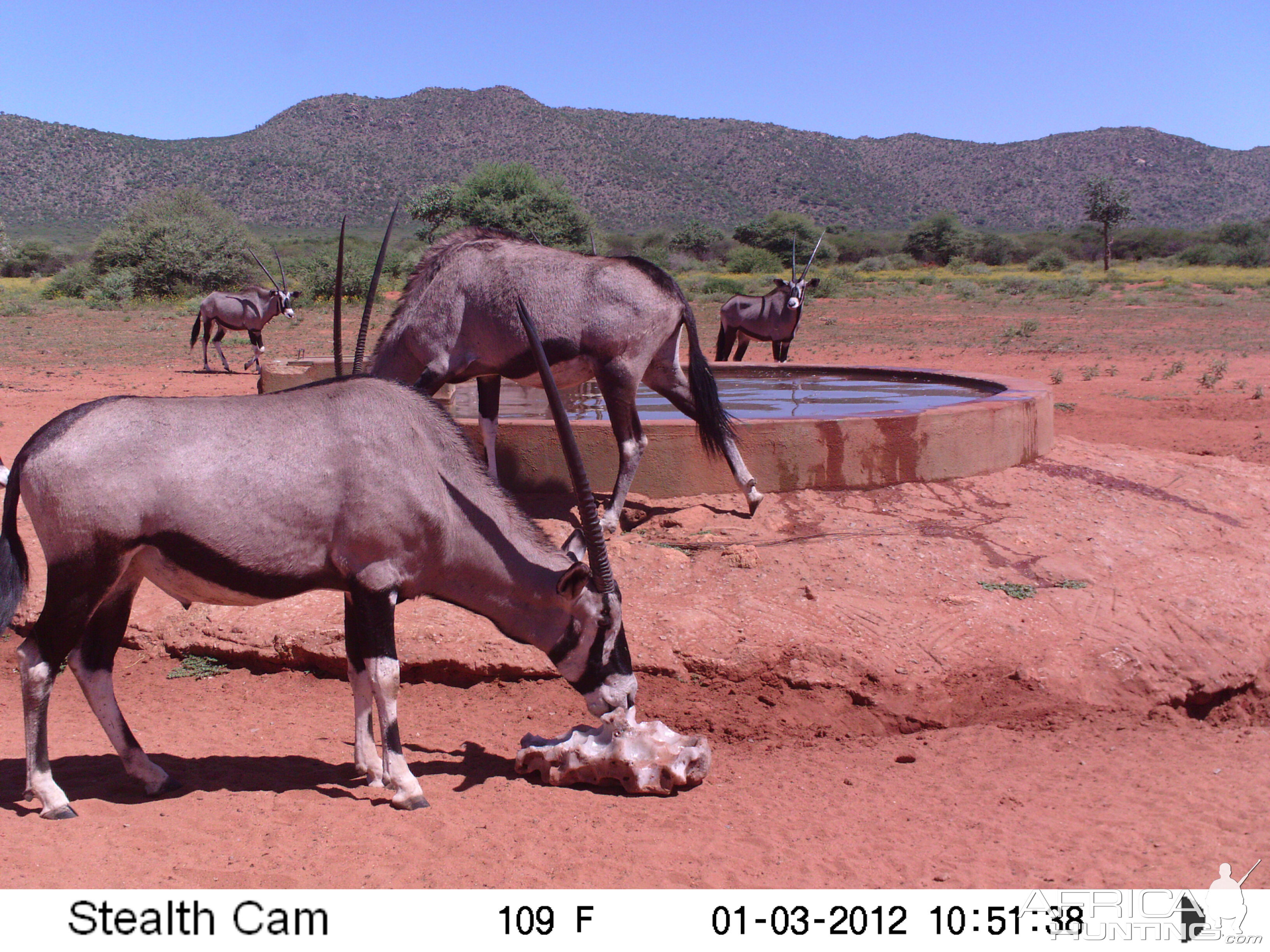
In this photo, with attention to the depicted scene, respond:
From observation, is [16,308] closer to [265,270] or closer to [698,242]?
[265,270]

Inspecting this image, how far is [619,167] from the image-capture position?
83.4m

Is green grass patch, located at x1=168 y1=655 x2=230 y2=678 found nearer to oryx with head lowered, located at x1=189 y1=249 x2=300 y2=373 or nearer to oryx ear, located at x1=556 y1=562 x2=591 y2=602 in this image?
oryx ear, located at x1=556 y1=562 x2=591 y2=602

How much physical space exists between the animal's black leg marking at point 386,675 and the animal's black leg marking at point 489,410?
256cm

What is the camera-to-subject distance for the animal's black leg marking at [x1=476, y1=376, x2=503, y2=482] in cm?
625

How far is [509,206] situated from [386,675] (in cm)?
3357

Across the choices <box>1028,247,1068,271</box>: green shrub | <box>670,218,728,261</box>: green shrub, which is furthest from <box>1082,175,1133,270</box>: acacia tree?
<box>670,218,728,261</box>: green shrub

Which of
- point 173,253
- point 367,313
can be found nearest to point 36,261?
point 173,253

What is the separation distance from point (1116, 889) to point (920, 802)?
854 mm

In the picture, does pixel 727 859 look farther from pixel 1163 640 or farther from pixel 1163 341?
pixel 1163 341

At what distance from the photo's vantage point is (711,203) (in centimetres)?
8250

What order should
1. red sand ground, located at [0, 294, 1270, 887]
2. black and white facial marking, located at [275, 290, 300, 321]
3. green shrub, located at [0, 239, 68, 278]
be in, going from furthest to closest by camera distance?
green shrub, located at [0, 239, 68, 278] → black and white facial marking, located at [275, 290, 300, 321] → red sand ground, located at [0, 294, 1270, 887]

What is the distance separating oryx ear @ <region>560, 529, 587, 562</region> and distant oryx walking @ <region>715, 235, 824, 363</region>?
1090 centimetres

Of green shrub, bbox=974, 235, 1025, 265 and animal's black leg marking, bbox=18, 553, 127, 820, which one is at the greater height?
green shrub, bbox=974, 235, 1025, 265

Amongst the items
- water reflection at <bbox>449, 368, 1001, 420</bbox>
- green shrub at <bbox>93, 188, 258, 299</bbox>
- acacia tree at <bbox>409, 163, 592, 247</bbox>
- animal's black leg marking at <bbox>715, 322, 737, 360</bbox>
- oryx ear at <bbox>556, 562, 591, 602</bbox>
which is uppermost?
acacia tree at <bbox>409, 163, 592, 247</bbox>
